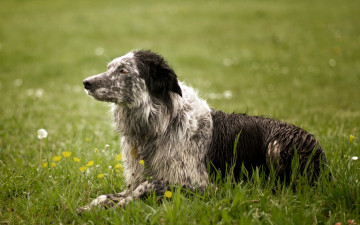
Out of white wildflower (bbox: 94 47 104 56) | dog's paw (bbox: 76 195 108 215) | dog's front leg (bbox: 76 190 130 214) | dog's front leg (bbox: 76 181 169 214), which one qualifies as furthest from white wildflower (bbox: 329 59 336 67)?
dog's paw (bbox: 76 195 108 215)

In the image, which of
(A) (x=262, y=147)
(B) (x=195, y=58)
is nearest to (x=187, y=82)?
(B) (x=195, y=58)

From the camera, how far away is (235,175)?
157 inches

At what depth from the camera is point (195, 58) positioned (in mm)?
14430

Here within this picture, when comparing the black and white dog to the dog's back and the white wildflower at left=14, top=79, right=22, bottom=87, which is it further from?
the white wildflower at left=14, top=79, right=22, bottom=87

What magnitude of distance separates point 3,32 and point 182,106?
1691 centimetres

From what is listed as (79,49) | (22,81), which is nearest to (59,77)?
(22,81)

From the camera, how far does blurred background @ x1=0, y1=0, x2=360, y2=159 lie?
7418 millimetres

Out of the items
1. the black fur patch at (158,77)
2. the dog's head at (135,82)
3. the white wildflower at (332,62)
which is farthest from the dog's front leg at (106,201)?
the white wildflower at (332,62)

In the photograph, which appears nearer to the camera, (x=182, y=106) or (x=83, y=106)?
(x=182, y=106)

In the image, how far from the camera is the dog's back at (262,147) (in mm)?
3818

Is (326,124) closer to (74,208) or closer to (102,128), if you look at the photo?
(102,128)

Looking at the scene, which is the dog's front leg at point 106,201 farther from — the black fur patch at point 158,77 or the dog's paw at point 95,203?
the black fur patch at point 158,77

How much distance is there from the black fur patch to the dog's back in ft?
2.45

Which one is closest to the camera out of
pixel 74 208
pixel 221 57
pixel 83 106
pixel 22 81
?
pixel 74 208
